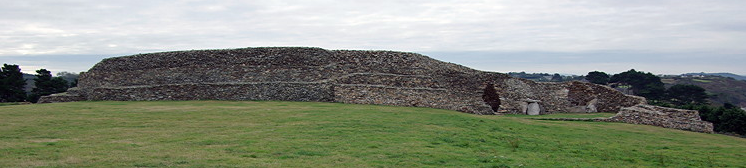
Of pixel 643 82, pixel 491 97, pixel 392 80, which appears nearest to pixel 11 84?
pixel 392 80

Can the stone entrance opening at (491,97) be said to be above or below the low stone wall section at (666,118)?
above

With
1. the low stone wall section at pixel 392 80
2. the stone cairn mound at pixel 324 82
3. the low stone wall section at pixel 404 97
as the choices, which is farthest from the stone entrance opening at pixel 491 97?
the low stone wall section at pixel 392 80

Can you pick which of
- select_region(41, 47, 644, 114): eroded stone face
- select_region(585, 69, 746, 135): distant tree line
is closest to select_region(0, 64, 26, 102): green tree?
select_region(41, 47, 644, 114): eroded stone face

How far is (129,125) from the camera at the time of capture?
1669 centimetres

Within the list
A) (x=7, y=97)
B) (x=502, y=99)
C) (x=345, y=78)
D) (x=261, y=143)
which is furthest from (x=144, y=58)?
(x=261, y=143)

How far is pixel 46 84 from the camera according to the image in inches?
1764

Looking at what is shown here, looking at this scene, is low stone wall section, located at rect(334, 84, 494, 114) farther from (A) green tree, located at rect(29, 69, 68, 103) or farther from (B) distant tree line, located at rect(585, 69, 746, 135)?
(A) green tree, located at rect(29, 69, 68, 103)

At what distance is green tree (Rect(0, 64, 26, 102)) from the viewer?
41219 millimetres

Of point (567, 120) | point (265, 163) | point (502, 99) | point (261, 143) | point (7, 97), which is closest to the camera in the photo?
point (265, 163)

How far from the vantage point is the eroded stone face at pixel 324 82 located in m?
29.0

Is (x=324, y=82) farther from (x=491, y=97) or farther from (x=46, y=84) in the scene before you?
(x=46, y=84)

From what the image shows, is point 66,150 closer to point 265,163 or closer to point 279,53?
point 265,163

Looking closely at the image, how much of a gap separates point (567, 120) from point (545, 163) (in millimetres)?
13990

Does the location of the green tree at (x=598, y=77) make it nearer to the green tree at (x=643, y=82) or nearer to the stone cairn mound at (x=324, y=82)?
the green tree at (x=643, y=82)
